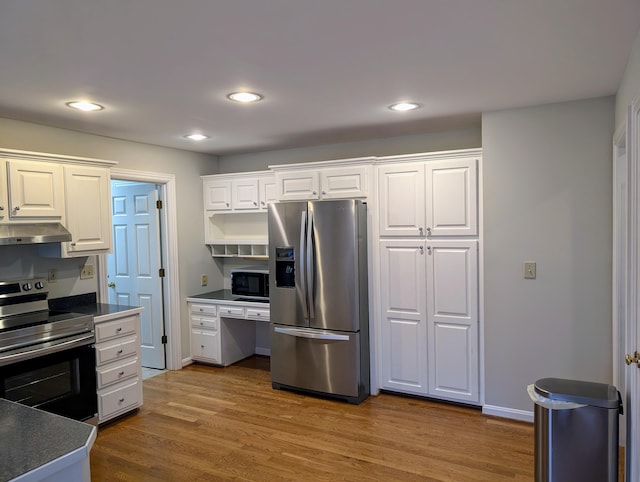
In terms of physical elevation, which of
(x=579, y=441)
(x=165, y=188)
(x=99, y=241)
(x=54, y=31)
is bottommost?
(x=579, y=441)

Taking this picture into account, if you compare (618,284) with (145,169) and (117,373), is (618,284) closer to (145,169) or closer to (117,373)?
(117,373)

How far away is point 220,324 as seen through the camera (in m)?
4.75

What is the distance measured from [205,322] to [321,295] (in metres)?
1.61

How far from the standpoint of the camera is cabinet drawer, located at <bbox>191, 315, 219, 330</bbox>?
15.6 ft

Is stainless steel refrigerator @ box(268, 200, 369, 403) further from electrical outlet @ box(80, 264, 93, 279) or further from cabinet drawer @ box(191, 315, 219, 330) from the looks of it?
electrical outlet @ box(80, 264, 93, 279)

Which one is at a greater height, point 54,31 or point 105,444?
point 54,31

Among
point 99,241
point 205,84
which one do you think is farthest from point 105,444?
point 205,84

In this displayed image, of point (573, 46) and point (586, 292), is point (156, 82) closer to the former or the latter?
point (573, 46)

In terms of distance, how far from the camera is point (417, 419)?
3.50 metres

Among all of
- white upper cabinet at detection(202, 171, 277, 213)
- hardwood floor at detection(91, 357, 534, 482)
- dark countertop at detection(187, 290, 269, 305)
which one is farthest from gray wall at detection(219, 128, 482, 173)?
hardwood floor at detection(91, 357, 534, 482)

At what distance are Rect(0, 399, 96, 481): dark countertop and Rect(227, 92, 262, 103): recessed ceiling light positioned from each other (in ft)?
6.63

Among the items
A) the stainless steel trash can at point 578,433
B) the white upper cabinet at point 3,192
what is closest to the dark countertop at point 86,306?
the white upper cabinet at point 3,192

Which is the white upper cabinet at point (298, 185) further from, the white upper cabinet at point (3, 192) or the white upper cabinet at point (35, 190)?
the white upper cabinet at point (3, 192)

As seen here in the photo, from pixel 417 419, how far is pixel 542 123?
241 cm
